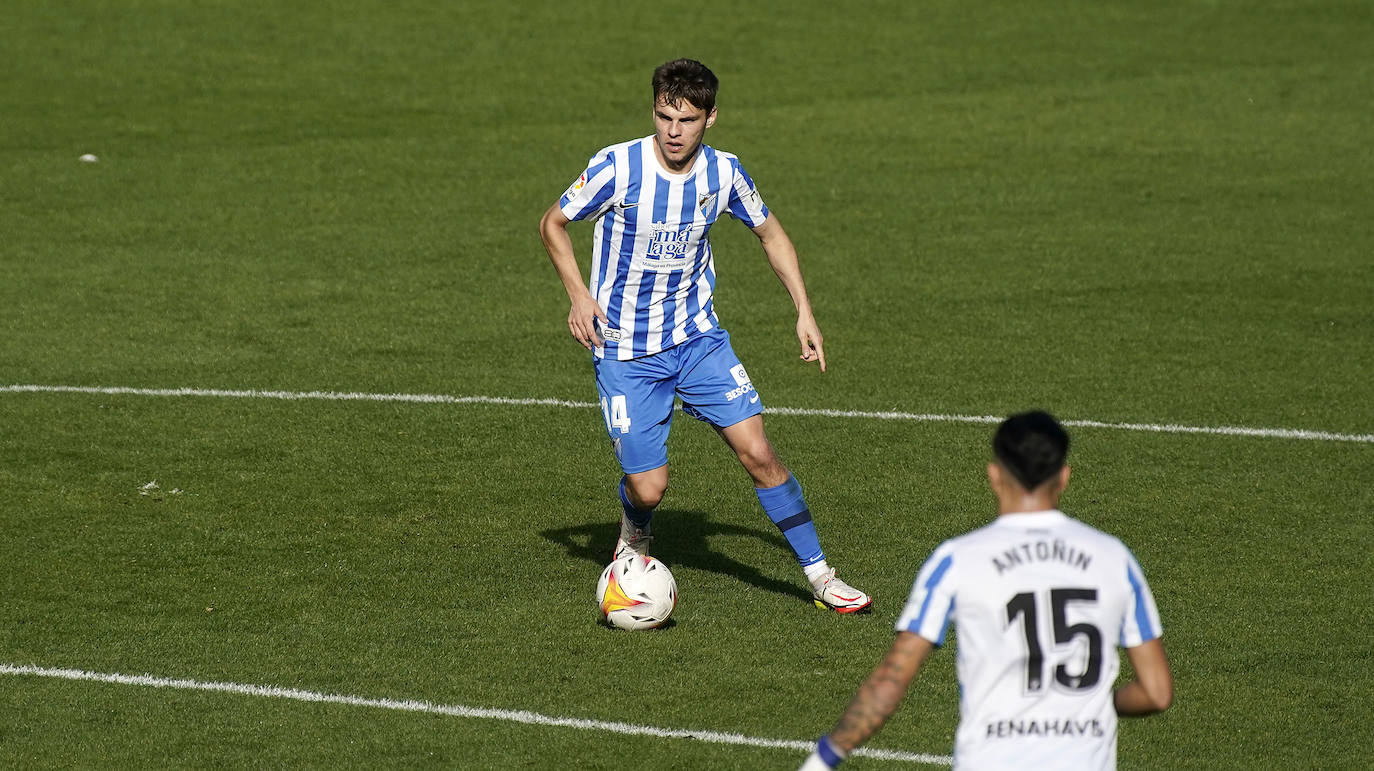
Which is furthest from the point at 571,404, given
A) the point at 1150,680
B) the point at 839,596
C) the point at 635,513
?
the point at 1150,680

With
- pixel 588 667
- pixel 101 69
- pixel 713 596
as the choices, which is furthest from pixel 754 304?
pixel 101 69

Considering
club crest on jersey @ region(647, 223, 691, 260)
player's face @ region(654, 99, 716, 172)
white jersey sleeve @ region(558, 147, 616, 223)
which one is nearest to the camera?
player's face @ region(654, 99, 716, 172)

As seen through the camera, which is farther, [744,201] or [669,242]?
[744,201]

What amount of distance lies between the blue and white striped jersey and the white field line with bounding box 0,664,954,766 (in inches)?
78.1

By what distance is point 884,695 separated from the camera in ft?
15.1

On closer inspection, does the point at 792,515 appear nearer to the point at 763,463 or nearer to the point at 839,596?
the point at 763,463

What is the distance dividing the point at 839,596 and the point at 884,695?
394 cm

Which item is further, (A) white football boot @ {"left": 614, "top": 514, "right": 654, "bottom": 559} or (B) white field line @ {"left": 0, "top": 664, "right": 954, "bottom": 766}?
(A) white football boot @ {"left": 614, "top": 514, "right": 654, "bottom": 559}

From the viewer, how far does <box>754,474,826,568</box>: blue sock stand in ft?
28.0

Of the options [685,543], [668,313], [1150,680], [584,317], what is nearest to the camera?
[1150,680]

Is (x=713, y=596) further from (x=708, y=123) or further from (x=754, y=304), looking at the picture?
(x=754, y=304)

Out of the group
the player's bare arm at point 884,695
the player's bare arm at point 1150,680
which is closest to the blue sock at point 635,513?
the player's bare arm at point 884,695

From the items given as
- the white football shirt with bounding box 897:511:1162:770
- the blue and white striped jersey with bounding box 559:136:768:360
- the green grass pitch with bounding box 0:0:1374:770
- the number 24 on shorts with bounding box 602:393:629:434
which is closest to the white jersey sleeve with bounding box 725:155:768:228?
the blue and white striped jersey with bounding box 559:136:768:360

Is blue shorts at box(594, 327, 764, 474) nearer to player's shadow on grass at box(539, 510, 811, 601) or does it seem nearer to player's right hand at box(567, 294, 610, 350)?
player's right hand at box(567, 294, 610, 350)
